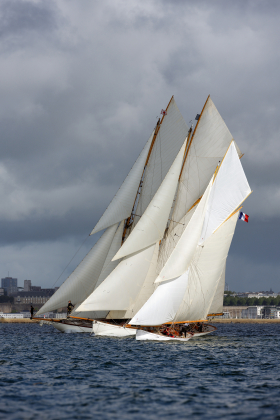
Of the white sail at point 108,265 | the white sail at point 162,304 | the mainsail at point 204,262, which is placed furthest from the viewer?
Result: the white sail at point 108,265

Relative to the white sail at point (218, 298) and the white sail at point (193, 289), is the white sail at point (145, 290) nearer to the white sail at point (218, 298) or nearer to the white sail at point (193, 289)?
the white sail at point (193, 289)

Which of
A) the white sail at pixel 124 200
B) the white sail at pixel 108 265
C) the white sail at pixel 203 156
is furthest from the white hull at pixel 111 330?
the white sail at pixel 203 156

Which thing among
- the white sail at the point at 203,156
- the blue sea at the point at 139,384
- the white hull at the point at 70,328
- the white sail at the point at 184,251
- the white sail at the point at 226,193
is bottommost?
the white hull at the point at 70,328

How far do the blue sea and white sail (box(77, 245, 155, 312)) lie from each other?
12.4 metres

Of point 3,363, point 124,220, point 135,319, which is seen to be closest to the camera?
point 3,363

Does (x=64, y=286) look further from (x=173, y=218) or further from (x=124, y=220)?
(x=173, y=218)

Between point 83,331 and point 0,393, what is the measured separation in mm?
45338

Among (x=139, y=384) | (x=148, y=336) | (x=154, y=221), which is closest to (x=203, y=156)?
(x=154, y=221)

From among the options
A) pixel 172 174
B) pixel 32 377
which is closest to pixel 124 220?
pixel 172 174

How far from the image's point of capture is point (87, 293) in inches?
2468

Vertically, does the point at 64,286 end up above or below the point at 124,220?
below

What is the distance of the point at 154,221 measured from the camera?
55.2 m

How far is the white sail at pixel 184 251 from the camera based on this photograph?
4622 cm

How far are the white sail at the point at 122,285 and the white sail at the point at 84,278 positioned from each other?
680 centimetres
